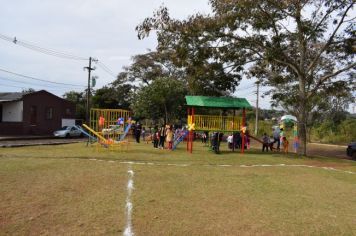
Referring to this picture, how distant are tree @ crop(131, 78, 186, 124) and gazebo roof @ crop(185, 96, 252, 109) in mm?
18349

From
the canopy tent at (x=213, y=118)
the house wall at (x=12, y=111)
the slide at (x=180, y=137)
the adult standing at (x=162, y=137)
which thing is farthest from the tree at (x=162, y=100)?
the canopy tent at (x=213, y=118)

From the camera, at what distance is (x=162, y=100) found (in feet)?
139

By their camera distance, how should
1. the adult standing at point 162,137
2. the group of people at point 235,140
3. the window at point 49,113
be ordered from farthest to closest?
1. the window at point 49,113
2. the group of people at point 235,140
3. the adult standing at point 162,137

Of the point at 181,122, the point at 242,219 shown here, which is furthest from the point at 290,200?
the point at 181,122

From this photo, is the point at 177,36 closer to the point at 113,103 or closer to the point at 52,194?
the point at 52,194

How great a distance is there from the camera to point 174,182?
11219 millimetres

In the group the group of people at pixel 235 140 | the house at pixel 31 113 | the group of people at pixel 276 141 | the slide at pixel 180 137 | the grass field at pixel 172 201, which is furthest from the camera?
the house at pixel 31 113

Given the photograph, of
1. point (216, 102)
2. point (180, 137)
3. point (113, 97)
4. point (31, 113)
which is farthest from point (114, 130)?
point (113, 97)

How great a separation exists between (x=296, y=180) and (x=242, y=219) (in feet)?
19.0

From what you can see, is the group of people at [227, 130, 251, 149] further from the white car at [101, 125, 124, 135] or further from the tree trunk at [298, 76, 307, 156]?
the white car at [101, 125, 124, 135]

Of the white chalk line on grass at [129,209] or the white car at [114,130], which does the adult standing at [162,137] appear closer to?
the white car at [114,130]

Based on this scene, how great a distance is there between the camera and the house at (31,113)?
1649 inches

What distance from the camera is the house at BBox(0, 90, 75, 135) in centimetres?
4188

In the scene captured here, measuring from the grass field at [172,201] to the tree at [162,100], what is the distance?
92.9 ft
